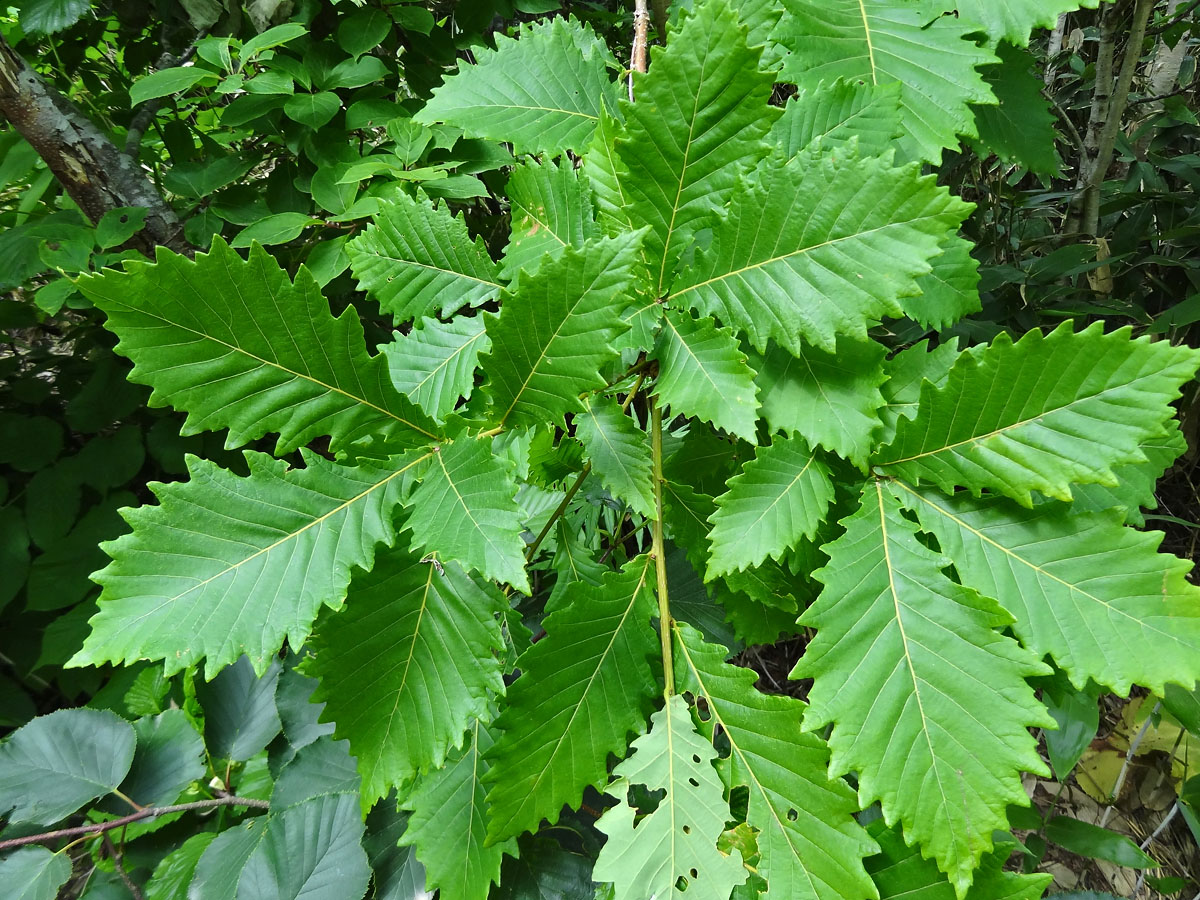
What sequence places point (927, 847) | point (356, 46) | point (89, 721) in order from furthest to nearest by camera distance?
point (356, 46)
point (89, 721)
point (927, 847)

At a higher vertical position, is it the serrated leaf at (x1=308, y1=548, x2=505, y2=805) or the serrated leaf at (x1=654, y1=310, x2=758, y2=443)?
the serrated leaf at (x1=654, y1=310, x2=758, y2=443)

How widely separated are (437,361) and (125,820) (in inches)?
28.2

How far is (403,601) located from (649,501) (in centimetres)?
21

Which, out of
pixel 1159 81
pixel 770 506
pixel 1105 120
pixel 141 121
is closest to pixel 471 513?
pixel 770 506

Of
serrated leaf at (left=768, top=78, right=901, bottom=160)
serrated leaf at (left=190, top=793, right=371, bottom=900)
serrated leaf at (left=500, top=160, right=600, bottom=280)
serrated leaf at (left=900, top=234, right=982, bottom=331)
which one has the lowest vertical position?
serrated leaf at (left=190, top=793, right=371, bottom=900)

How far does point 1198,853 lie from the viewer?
148cm

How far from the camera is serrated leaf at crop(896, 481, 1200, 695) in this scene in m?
0.43

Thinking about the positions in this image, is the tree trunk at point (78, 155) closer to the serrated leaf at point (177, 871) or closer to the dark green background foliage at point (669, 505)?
the dark green background foliage at point (669, 505)

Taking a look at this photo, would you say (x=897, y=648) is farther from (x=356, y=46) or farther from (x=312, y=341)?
(x=356, y=46)

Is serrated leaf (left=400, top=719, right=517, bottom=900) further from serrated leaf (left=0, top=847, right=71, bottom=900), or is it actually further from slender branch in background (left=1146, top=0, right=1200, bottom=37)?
slender branch in background (left=1146, top=0, right=1200, bottom=37)

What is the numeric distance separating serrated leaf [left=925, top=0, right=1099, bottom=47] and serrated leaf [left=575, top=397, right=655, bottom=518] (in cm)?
50

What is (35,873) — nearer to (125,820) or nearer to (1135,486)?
(125,820)

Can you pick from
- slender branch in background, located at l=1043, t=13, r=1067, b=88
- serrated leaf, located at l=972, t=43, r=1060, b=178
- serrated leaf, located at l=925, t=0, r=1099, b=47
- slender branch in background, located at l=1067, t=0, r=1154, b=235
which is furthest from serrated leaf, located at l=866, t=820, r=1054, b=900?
slender branch in background, located at l=1043, t=13, r=1067, b=88

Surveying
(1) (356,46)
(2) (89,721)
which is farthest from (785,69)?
(2) (89,721)
